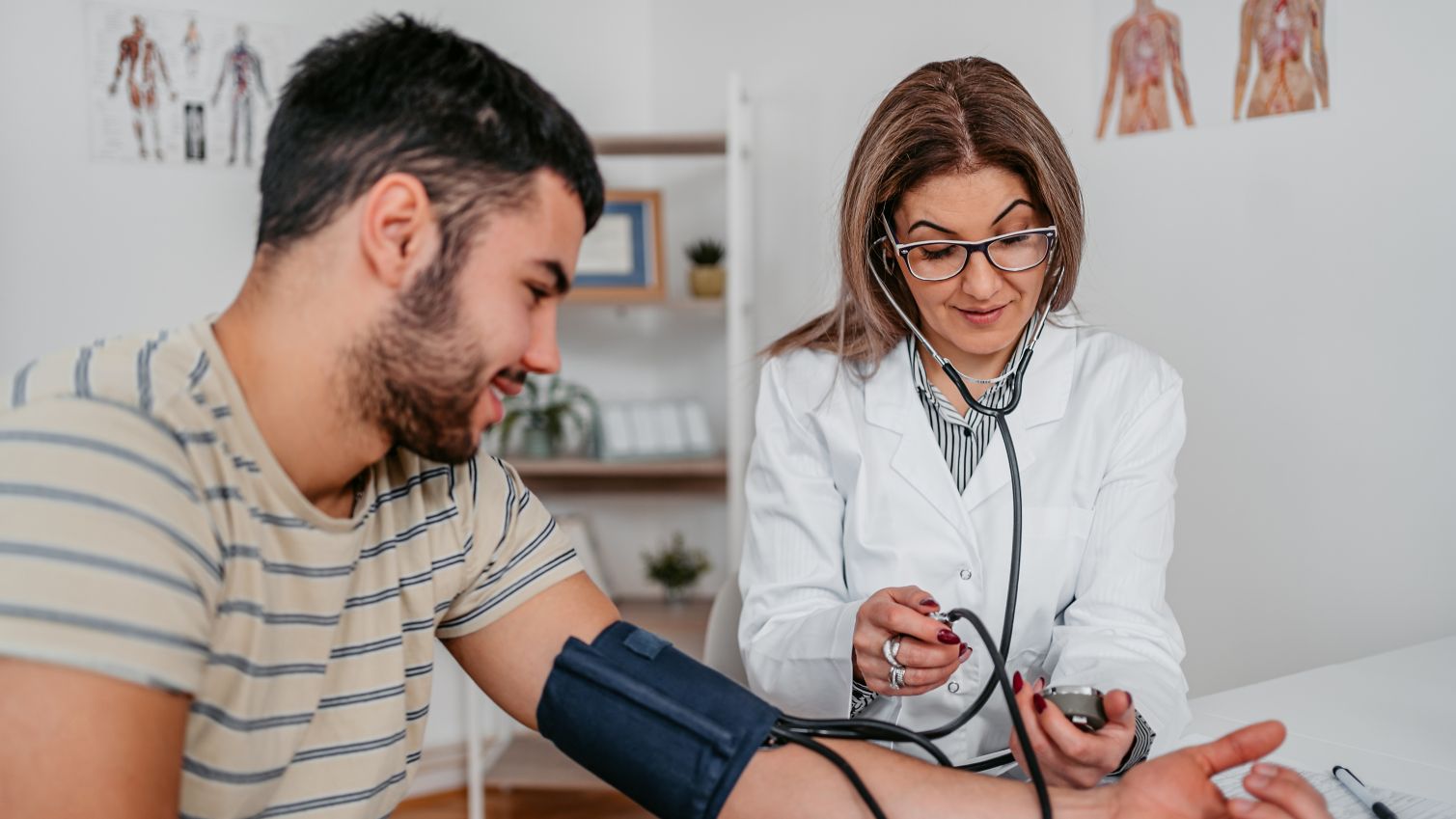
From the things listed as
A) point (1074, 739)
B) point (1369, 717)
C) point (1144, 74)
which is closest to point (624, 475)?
point (1144, 74)

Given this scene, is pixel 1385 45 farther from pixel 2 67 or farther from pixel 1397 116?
pixel 2 67

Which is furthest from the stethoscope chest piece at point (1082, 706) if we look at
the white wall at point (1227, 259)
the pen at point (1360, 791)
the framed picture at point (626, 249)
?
the framed picture at point (626, 249)

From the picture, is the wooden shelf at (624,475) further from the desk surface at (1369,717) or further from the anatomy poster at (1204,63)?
the desk surface at (1369,717)

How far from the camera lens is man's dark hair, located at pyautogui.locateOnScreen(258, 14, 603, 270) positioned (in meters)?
0.81

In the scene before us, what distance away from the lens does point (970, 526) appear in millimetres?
1352

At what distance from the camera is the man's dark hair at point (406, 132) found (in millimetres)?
814

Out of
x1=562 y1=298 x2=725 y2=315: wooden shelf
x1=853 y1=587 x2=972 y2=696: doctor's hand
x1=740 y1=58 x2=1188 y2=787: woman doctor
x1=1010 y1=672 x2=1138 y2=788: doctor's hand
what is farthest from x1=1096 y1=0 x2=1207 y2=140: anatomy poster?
x1=1010 y1=672 x2=1138 y2=788: doctor's hand

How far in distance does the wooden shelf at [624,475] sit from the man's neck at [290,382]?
2034mm

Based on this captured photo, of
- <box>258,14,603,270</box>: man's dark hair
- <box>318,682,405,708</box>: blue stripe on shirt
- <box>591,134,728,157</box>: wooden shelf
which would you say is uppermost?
<box>591,134,728,157</box>: wooden shelf

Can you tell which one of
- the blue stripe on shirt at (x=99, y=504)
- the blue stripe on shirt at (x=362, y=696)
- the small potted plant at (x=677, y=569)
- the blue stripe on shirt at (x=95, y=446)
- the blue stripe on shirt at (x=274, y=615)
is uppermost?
the blue stripe on shirt at (x=95, y=446)

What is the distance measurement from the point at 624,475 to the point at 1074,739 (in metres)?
2.20

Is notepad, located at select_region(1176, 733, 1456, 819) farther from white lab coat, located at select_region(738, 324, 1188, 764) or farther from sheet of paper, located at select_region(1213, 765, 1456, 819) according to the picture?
white lab coat, located at select_region(738, 324, 1188, 764)

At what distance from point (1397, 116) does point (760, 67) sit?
1.70 metres

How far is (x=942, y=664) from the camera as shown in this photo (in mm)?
1098
